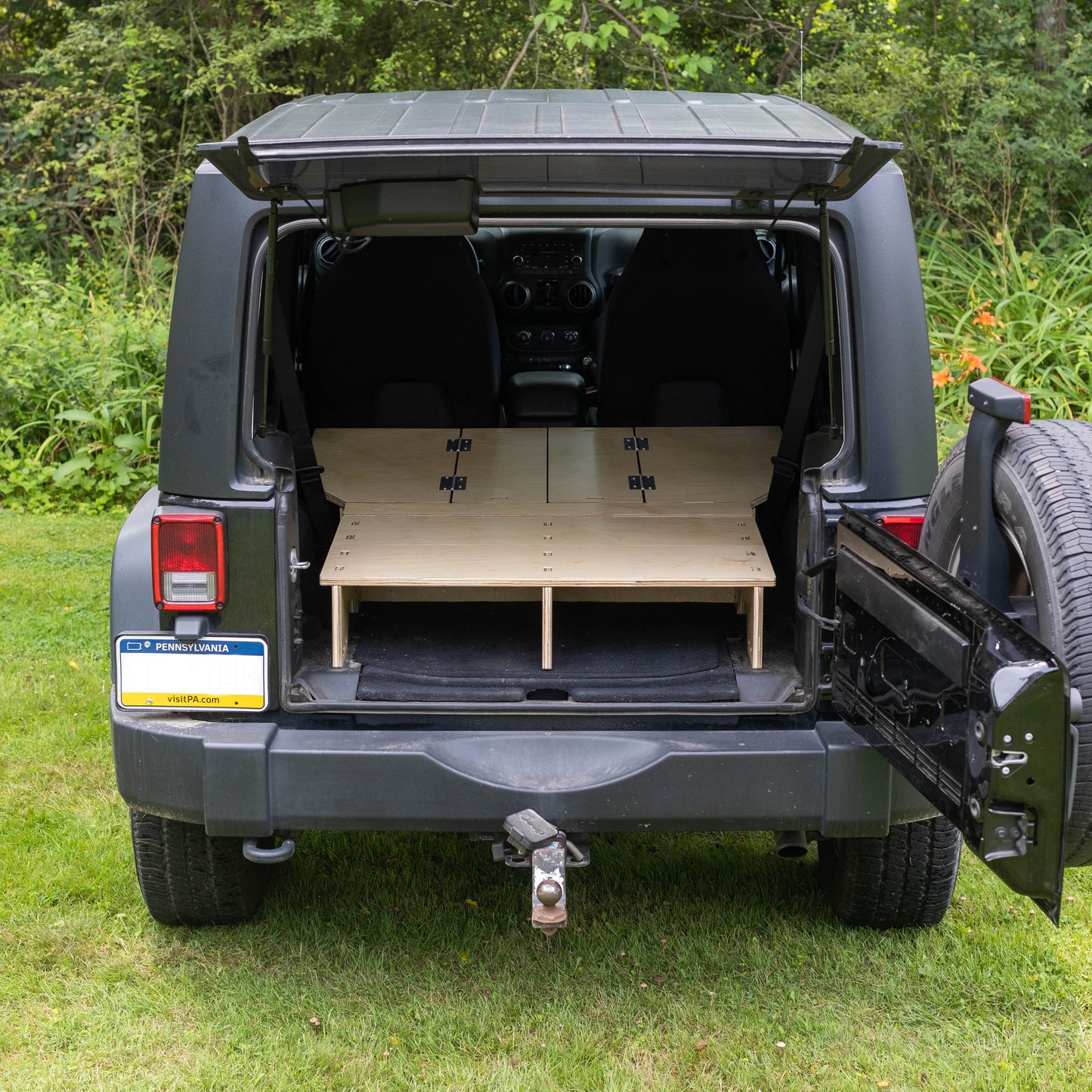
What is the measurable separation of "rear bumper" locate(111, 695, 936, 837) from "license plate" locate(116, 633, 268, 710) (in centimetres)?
8

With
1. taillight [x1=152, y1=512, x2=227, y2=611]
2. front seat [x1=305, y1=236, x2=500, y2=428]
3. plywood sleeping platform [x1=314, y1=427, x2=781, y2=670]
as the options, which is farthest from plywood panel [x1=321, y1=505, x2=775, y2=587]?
front seat [x1=305, y1=236, x2=500, y2=428]

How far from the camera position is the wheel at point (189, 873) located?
2.96 meters

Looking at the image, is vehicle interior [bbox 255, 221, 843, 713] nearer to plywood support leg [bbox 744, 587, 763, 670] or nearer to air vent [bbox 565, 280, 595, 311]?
plywood support leg [bbox 744, 587, 763, 670]

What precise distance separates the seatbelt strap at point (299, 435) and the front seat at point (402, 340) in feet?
2.45

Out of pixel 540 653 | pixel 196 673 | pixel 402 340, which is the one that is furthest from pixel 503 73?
pixel 196 673

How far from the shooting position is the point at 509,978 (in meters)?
3.02

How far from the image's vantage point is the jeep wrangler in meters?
2.19

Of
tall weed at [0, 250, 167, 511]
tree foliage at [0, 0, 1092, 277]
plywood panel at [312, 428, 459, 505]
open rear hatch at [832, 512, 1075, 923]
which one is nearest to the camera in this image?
open rear hatch at [832, 512, 1075, 923]

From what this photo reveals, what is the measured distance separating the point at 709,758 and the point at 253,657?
1.00 m

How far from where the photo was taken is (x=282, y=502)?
8.77 ft

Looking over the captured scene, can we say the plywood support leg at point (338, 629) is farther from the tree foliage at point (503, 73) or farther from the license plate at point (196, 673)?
the tree foliage at point (503, 73)

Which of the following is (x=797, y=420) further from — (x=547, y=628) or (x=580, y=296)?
(x=580, y=296)

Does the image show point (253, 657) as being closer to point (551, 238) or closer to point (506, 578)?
point (506, 578)

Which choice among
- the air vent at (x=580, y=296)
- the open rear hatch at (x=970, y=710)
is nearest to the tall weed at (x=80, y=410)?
the air vent at (x=580, y=296)
